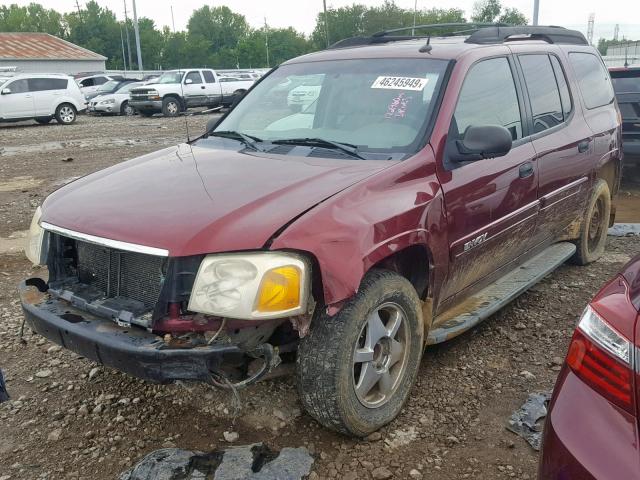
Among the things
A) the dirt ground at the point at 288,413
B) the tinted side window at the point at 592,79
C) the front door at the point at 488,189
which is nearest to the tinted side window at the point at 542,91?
the front door at the point at 488,189

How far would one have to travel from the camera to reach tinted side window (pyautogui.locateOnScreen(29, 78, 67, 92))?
20391 mm

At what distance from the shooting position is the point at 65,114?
69.4 feet

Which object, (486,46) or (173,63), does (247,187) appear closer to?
(486,46)

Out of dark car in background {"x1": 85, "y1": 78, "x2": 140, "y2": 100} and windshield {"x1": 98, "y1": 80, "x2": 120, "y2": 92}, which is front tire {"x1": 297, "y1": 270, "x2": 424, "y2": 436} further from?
windshield {"x1": 98, "y1": 80, "x2": 120, "y2": 92}

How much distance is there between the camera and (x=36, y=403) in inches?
131

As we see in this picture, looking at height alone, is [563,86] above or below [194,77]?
below

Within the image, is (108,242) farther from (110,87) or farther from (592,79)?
(110,87)

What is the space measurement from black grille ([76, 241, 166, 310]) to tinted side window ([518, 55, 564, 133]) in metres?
2.71

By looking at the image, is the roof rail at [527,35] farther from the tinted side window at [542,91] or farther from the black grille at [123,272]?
the black grille at [123,272]

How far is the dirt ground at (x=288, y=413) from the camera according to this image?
2.81 meters

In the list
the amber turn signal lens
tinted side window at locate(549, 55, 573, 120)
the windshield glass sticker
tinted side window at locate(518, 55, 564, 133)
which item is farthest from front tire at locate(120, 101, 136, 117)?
the amber turn signal lens

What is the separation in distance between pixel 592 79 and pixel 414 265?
9.77 ft

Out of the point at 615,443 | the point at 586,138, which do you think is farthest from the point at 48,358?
the point at 586,138

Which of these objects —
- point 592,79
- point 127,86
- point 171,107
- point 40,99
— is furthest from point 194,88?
point 592,79
